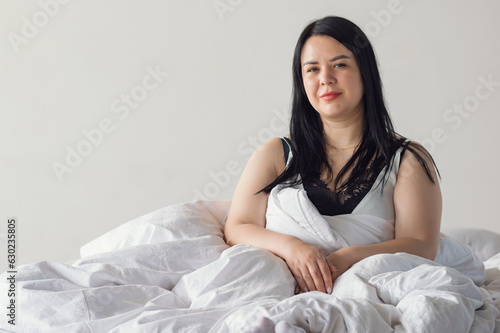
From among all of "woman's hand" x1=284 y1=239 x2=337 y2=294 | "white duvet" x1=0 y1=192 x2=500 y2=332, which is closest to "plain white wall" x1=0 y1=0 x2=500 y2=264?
"white duvet" x1=0 y1=192 x2=500 y2=332

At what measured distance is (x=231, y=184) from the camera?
3.01 metres

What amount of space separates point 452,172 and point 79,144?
6.01 feet

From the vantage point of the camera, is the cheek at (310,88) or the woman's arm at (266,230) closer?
the woman's arm at (266,230)

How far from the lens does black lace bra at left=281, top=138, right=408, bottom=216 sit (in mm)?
1643

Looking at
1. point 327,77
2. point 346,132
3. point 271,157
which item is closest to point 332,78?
point 327,77

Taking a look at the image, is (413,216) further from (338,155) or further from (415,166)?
(338,155)

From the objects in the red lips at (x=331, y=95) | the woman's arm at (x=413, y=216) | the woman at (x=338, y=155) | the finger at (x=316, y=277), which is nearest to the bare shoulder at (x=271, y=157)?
the woman at (x=338, y=155)

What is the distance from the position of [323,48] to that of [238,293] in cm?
80

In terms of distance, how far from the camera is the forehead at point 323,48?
1.71 metres

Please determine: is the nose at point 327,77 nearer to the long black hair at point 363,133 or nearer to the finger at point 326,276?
the long black hair at point 363,133

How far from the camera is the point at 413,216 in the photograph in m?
1.59

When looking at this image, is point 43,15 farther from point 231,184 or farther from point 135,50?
point 231,184

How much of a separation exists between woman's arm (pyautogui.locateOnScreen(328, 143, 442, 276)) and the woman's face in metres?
0.23

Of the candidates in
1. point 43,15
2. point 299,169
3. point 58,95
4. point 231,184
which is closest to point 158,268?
point 299,169
